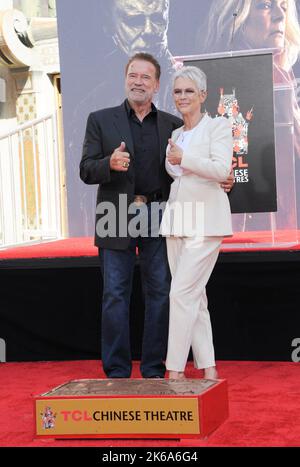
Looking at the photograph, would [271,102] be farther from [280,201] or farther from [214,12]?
[214,12]

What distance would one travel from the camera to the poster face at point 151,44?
15.7 ft

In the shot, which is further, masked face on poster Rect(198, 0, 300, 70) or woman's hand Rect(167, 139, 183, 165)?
masked face on poster Rect(198, 0, 300, 70)

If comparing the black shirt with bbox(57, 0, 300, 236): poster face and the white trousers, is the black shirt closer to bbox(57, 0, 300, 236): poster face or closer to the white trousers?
the white trousers

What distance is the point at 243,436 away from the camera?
2.02 meters

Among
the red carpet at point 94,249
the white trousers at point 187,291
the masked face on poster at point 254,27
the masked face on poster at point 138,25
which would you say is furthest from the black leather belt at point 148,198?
the masked face on poster at point 138,25

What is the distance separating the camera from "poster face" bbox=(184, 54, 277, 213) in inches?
134

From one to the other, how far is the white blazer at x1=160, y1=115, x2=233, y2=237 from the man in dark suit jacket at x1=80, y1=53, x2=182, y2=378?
175 mm

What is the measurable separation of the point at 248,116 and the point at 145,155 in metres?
1.02

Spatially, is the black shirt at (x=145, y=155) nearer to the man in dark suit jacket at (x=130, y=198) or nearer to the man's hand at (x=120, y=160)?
the man in dark suit jacket at (x=130, y=198)

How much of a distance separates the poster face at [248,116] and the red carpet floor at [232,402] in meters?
0.85

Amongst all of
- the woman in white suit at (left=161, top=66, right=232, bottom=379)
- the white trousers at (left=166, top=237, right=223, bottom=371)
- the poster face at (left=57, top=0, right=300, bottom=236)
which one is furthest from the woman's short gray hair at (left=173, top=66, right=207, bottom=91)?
the poster face at (left=57, top=0, right=300, bottom=236)

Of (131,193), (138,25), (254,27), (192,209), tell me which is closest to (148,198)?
(131,193)

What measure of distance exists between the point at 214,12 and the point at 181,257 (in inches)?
120
